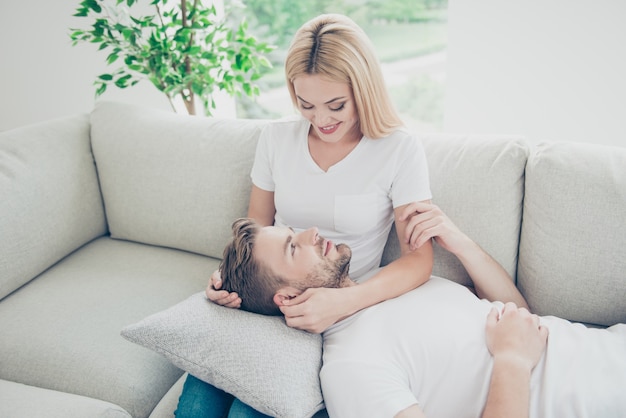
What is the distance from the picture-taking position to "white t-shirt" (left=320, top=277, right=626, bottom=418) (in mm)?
985

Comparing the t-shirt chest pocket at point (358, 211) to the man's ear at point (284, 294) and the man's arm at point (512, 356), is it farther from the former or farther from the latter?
the man's arm at point (512, 356)

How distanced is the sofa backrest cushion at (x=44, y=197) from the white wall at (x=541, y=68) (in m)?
1.60

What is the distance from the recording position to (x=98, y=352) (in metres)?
1.36

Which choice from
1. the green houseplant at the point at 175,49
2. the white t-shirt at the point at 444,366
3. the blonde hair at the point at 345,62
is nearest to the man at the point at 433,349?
the white t-shirt at the point at 444,366

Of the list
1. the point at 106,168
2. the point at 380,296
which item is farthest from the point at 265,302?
the point at 106,168

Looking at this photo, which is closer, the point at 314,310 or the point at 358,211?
the point at 314,310

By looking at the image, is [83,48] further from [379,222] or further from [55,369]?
[379,222]

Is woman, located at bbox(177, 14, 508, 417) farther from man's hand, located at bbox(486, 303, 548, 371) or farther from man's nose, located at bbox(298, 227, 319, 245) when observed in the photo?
man's hand, located at bbox(486, 303, 548, 371)

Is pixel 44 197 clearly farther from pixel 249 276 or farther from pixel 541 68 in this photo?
pixel 541 68

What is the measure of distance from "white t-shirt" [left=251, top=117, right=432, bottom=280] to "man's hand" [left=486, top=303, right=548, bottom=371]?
381 mm

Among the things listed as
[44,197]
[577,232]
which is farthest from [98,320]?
[577,232]

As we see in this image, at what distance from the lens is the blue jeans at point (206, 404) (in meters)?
1.09

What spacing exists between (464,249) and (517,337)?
30cm

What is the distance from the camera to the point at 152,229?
1834mm
